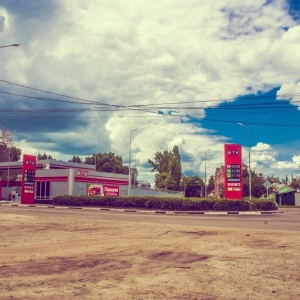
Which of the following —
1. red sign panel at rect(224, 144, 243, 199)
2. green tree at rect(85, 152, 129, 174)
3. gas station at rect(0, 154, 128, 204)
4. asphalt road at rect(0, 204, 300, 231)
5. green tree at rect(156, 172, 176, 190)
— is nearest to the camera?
asphalt road at rect(0, 204, 300, 231)

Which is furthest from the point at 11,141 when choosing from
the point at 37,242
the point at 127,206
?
the point at 37,242

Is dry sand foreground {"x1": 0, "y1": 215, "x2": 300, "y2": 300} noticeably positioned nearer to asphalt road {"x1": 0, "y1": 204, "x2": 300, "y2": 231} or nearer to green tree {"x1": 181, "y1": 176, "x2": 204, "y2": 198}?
asphalt road {"x1": 0, "y1": 204, "x2": 300, "y2": 231}

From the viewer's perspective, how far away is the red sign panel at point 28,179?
159ft

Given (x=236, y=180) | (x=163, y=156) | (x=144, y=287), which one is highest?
(x=163, y=156)

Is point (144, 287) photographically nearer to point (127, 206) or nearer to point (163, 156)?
point (127, 206)

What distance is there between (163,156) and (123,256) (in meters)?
97.2

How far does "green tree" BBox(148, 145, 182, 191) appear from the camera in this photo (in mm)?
96162

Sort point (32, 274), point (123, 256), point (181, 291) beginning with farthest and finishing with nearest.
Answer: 1. point (123, 256)
2. point (32, 274)
3. point (181, 291)

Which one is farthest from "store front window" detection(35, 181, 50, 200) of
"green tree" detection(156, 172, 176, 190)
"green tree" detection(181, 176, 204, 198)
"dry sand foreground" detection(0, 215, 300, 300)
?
→ "green tree" detection(181, 176, 204, 198)

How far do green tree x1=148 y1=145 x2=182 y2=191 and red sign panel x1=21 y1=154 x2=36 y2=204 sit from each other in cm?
4877

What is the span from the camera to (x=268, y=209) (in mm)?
36750

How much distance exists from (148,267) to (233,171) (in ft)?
103

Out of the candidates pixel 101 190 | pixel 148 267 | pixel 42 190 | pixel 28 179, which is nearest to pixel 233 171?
pixel 101 190

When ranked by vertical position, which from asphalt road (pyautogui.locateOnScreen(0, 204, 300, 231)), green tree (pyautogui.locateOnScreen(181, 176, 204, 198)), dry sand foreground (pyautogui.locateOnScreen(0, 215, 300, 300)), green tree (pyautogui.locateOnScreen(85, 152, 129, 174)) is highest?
green tree (pyautogui.locateOnScreen(85, 152, 129, 174))
